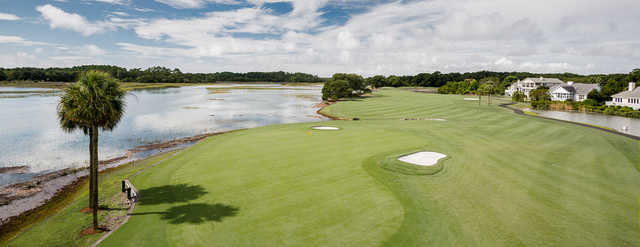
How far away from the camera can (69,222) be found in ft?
41.5

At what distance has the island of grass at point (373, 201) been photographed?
420 inches

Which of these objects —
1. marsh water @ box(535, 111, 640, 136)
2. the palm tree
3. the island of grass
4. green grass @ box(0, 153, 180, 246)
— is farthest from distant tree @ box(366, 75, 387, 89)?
the palm tree

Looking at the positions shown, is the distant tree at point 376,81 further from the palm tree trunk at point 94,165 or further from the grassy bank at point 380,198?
the palm tree trunk at point 94,165

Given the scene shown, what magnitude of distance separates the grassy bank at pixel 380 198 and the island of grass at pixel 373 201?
57 millimetres

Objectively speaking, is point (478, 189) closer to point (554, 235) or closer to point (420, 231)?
point (554, 235)

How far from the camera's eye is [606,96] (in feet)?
229

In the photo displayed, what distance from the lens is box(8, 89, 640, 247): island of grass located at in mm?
10656

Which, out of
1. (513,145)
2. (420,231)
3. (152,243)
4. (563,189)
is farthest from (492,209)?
(513,145)

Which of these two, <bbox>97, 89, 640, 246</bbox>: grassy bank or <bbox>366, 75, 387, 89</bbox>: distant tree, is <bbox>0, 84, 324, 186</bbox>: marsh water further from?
<bbox>366, 75, 387, 89</bbox>: distant tree

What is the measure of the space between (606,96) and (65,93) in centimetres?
9799

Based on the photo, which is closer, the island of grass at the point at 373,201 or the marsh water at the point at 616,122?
the island of grass at the point at 373,201

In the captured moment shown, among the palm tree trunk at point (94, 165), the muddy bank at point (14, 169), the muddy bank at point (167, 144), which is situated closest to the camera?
the palm tree trunk at point (94, 165)

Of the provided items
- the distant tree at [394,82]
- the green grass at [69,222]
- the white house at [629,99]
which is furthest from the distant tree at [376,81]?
the green grass at [69,222]

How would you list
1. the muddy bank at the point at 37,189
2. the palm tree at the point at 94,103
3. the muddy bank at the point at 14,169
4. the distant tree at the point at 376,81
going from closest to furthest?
the palm tree at the point at 94,103 → the muddy bank at the point at 37,189 → the muddy bank at the point at 14,169 → the distant tree at the point at 376,81
